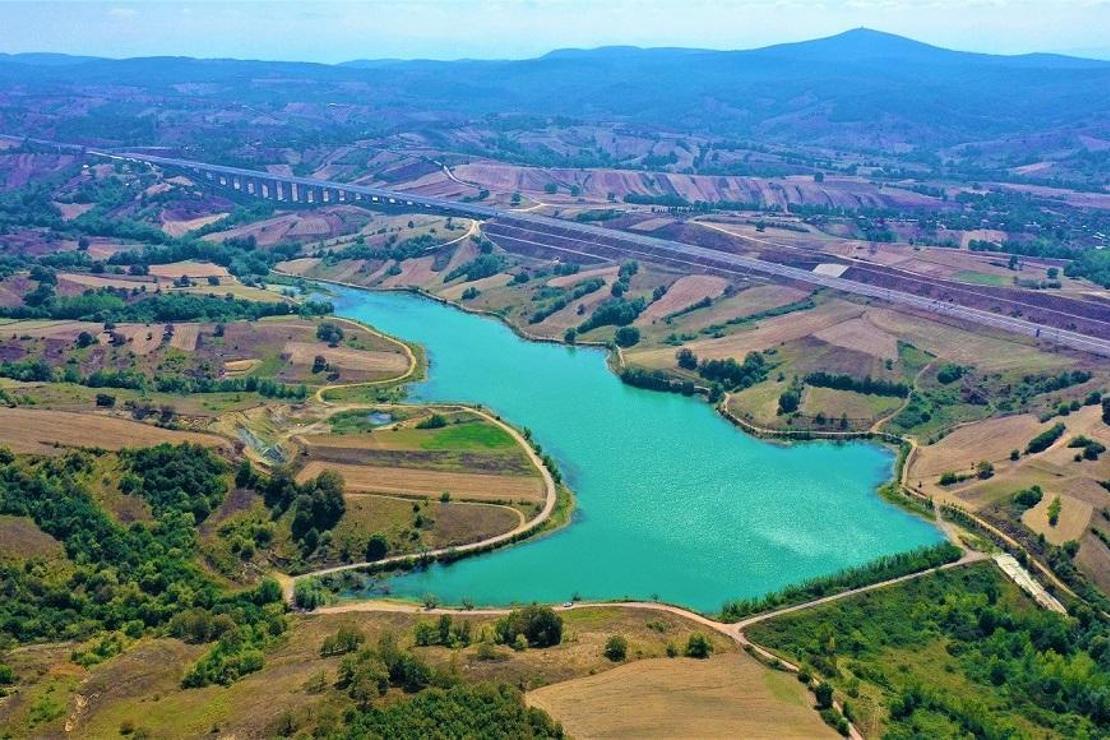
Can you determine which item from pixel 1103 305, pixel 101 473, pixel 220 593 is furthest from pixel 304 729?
pixel 1103 305

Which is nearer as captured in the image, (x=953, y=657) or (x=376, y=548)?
(x=953, y=657)

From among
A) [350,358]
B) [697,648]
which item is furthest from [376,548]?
[350,358]

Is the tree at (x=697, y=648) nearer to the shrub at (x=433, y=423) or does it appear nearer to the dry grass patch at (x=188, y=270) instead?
the shrub at (x=433, y=423)

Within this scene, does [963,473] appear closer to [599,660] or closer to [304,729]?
[599,660]

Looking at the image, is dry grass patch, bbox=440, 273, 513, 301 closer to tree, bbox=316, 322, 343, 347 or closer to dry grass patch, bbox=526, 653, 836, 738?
tree, bbox=316, 322, 343, 347

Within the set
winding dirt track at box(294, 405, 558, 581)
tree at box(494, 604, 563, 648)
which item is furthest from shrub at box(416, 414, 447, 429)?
tree at box(494, 604, 563, 648)

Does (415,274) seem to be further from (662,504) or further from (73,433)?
(662,504)

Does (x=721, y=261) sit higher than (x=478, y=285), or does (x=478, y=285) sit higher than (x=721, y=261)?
(x=721, y=261)

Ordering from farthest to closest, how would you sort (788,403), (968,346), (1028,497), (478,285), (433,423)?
(478,285) < (968,346) < (788,403) < (433,423) < (1028,497)
